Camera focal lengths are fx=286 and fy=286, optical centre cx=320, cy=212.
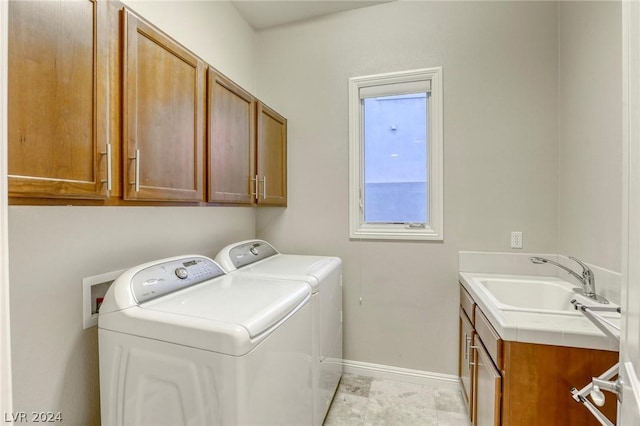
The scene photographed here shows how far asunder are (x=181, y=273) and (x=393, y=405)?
1.62 meters

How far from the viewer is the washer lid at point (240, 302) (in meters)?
0.96

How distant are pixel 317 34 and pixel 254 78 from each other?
25.3 inches

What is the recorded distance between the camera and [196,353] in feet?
2.94

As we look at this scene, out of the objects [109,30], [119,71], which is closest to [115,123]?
[119,71]

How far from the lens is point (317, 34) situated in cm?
236

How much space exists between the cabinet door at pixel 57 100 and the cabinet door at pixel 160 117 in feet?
0.28

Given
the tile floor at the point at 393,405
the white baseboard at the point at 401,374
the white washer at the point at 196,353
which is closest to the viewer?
the white washer at the point at 196,353

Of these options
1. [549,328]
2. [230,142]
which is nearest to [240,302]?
[230,142]

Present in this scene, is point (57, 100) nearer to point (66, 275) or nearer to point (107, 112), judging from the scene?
point (107, 112)

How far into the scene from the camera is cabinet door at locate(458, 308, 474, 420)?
1.68 metres

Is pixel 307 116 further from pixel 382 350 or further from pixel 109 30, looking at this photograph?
pixel 382 350

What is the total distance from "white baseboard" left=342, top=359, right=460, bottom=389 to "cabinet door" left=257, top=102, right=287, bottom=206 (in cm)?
142

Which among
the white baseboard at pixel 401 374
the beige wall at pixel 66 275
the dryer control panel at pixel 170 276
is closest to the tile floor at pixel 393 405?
the white baseboard at pixel 401 374

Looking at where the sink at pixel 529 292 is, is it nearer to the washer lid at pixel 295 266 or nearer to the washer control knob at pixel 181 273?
the washer lid at pixel 295 266
